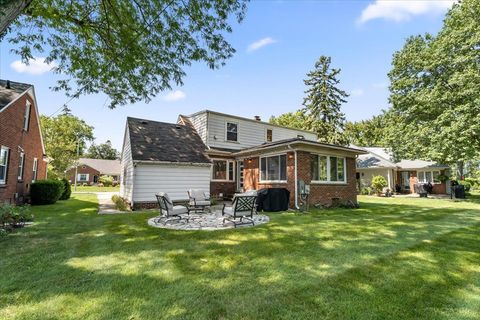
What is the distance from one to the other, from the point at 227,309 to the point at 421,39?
26.7 meters

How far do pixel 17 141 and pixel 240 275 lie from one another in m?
14.6

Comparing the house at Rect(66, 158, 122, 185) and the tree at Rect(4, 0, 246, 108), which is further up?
the tree at Rect(4, 0, 246, 108)

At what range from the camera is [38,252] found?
5293 millimetres

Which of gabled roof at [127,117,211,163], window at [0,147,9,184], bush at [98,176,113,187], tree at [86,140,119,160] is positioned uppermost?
tree at [86,140,119,160]

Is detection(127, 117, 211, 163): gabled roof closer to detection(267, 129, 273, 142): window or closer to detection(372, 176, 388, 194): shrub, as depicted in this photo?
detection(267, 129, 273, 142): window

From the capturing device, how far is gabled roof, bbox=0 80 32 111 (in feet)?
36.5

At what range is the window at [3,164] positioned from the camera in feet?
37.2

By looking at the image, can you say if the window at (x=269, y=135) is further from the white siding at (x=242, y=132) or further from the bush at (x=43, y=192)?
the bush at (x=43, y=192)

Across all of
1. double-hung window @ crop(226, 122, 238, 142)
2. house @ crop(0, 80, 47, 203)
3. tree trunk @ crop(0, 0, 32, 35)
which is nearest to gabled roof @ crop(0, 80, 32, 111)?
house @ crop(0, 80, 47, 203)

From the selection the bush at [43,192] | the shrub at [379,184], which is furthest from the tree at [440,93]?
Result: the bush at [43,192]

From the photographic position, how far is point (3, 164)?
11508mm

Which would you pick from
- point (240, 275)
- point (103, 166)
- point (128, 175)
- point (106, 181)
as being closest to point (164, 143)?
point (128, 175)

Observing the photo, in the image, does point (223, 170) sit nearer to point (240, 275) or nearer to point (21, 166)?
point (21, 166)

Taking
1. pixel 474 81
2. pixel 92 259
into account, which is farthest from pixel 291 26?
pixel 474 81
